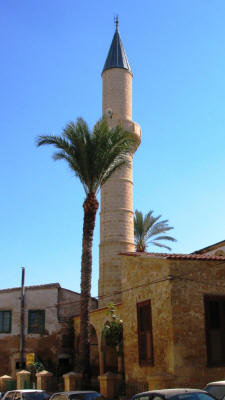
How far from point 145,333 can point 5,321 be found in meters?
13.4

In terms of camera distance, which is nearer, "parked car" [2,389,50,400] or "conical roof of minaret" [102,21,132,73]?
"parked car" [2,389,50,400]

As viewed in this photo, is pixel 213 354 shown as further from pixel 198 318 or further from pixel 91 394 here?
pixel 91 394

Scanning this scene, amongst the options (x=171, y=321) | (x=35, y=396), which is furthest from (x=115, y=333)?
(x=35, y=396)

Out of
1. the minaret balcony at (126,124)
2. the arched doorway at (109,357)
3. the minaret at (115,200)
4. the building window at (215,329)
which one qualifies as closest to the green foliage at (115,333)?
the arched doorway at (109,357)

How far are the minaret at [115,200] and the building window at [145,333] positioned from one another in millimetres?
10405

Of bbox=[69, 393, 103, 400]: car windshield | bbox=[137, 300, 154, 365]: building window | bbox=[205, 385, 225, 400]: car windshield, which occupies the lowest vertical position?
bbox=[69, 393, 103, 400]: car windshield

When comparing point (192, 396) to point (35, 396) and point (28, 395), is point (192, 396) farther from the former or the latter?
point (28, 395)

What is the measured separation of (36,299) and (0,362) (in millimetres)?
3922

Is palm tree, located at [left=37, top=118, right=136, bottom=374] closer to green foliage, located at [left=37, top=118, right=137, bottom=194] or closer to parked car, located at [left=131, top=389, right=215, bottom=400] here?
green foliage, located at [left=37, top=118, right=137, bottom=194]

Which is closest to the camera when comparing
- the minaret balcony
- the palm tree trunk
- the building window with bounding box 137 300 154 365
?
the building window with bounding box 137 300 154 365

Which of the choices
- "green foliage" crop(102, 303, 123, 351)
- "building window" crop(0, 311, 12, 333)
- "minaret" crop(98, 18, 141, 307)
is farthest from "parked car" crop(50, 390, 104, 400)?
"building window" crop(0, 311, 12, 333)

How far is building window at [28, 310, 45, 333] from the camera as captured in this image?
93.8ft

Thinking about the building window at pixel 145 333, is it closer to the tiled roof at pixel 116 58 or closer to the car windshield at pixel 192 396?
the car windshield at pixel 192 396

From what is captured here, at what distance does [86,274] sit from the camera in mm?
19922
